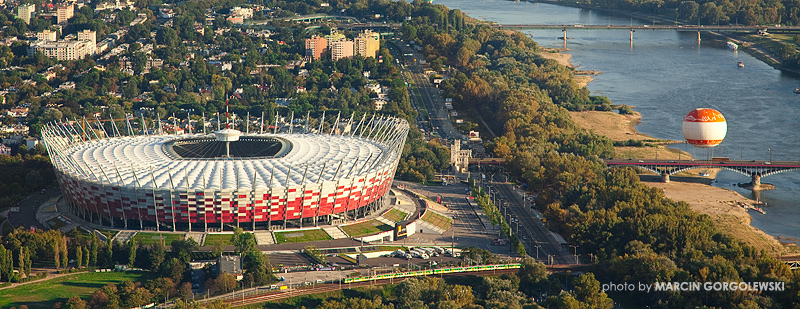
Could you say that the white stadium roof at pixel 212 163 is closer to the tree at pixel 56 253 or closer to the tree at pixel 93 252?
the tree at pixel 93 252

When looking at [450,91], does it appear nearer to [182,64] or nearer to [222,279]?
[182,64]

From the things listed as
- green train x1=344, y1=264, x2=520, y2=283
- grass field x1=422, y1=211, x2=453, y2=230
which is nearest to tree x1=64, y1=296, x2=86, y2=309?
green train x1=344, y1=264, x2=520, y2=283

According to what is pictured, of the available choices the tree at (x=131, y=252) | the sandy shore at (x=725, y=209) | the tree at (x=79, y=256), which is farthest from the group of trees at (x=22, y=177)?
the sandy shore at (x=725, y=209)

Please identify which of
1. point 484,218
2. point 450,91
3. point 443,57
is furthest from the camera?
point 443,57

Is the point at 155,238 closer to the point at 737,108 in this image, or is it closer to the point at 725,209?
the point at 725,209

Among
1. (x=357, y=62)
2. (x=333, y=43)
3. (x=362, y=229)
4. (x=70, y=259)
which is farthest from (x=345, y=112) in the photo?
(x=70, y=259)

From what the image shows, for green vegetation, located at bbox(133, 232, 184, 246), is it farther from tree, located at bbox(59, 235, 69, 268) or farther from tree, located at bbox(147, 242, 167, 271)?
tree, located at bbox(59, 235, 69, 268)
